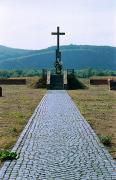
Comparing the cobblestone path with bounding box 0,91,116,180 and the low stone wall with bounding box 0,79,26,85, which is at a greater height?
the cobblestone path with bounding box 0,91,116,180

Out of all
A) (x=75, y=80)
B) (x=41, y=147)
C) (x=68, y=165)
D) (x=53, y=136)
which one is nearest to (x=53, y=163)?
(x=68, y=165)

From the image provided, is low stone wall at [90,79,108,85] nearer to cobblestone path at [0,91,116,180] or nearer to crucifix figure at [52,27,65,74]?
crucifix figure at [52,27,65,74]

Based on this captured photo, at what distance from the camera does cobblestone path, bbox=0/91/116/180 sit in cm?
940

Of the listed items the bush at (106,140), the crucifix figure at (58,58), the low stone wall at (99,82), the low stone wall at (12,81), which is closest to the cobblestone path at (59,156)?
the bush at (106,140)

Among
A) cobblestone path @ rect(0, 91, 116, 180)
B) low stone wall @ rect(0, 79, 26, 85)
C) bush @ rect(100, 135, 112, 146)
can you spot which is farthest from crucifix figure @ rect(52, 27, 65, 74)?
bush @ rect(100, 135, 112, 146)

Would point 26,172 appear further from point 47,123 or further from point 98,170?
point 47,123

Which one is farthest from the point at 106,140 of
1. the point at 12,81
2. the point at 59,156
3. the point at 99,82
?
the point at 12,81

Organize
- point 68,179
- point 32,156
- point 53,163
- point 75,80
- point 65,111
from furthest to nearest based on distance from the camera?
point 75,80 → point 65,111 → point 32,156 → point 53,163 → point 68,179

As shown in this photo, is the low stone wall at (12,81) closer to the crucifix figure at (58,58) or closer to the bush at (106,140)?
the crucifix figure at (58,58)

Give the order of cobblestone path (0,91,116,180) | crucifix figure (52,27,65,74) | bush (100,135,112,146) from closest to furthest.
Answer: cobblestone path (0,91,116,180) < bush (100,135,112,146) < crucifix figure (52,27,65,74)

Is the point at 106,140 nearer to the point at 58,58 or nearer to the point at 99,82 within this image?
the point at 58,58

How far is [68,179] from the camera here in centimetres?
899

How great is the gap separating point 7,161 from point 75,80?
41533mm

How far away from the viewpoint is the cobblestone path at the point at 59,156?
9398 mm
